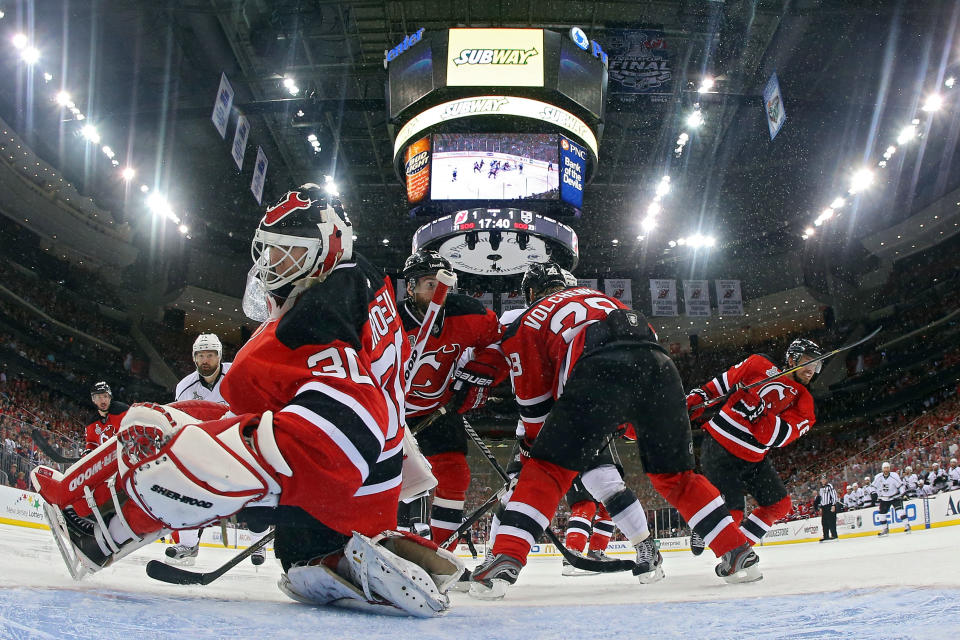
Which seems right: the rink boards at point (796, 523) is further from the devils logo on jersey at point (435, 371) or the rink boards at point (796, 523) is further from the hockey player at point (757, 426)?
the hockey player at point (757, 426)

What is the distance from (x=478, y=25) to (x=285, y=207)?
43.5 ft

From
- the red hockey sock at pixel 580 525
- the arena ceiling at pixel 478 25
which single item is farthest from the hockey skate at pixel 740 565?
the arena ceiling at pixel 478 25

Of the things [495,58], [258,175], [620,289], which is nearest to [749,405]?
[495,58]

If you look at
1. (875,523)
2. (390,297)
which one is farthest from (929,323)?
(390,297)

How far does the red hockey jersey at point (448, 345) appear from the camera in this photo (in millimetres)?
3502

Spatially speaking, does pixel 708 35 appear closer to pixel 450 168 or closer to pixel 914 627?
pixel 450 168

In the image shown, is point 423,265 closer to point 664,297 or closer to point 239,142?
point 239,142

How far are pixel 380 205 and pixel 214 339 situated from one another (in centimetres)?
1631

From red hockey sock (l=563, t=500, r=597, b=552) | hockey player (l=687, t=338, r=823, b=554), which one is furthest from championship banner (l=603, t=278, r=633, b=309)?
red hockey sock (l=563, t=500, r=597, b=552)

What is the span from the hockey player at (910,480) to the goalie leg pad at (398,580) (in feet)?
32.9

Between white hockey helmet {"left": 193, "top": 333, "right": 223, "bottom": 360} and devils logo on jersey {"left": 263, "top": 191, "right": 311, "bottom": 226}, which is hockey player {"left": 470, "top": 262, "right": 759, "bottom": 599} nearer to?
devils logo on jersey {"left": 263, "top": 191, "right": 311, "bottom": 226}

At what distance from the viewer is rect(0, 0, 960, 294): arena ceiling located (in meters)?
12.4

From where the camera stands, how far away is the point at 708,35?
13.2 m

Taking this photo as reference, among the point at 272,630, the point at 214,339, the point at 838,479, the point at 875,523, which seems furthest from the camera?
the point at 838,479
